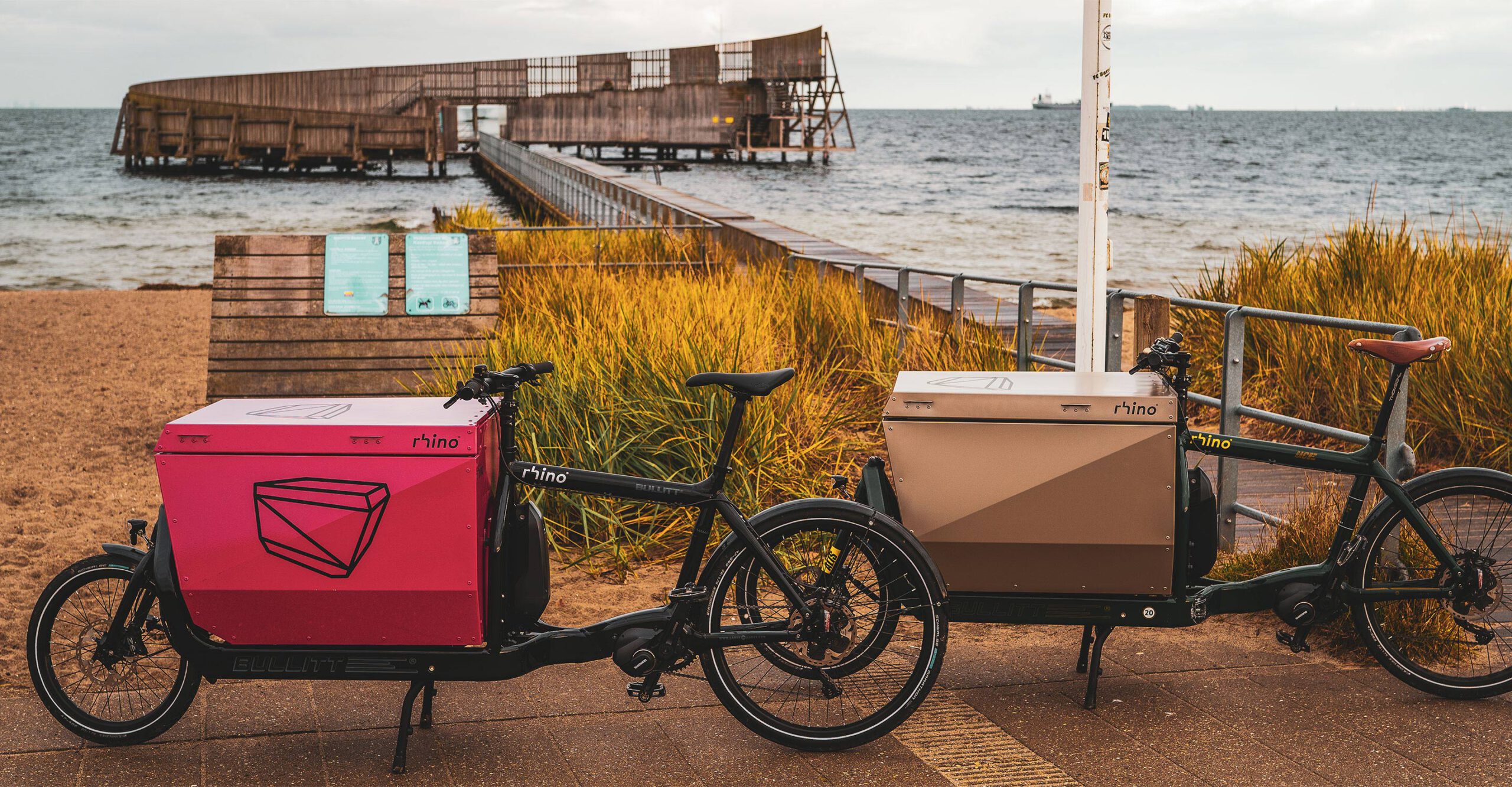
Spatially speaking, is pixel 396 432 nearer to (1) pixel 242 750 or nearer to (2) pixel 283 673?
(2) pixel 283 673

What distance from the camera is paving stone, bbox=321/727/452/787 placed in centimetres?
358

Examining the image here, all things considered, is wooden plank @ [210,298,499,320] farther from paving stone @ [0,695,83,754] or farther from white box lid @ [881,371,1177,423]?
white box lid @ [881,371,1177,423]

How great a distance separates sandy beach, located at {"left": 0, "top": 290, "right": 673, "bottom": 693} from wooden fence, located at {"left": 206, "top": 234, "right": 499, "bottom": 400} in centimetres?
85

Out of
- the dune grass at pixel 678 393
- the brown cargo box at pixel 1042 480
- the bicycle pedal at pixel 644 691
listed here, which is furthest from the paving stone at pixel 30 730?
the brown cargo box at pixel 1042 480

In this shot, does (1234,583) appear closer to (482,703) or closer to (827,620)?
(827,620)

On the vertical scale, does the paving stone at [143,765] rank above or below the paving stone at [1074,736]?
below

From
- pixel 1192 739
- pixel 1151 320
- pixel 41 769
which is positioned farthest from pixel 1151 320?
pixel 41 769

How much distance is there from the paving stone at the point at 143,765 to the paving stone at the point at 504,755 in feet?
2.20

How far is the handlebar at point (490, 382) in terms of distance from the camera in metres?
3.54

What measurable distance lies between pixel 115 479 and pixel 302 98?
73.9 meters

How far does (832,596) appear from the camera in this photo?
3.76 meters

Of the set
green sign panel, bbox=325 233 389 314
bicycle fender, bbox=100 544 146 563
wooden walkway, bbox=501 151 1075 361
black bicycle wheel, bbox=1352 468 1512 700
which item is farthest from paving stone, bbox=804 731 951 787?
green sign panel, bbox=325 233 389 314

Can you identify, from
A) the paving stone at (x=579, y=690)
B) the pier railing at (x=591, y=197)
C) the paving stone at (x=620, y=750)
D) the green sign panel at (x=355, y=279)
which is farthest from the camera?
the pier railing at (x=591, y=197)

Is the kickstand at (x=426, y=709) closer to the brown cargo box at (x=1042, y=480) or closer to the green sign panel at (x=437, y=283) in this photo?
the brown cargo box at (x=1042, y=480)
